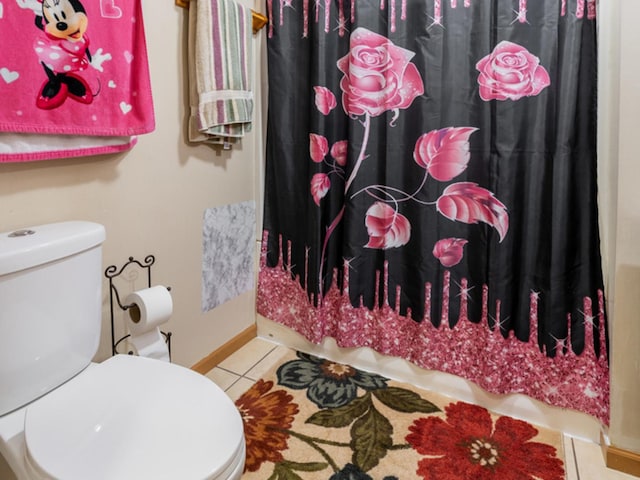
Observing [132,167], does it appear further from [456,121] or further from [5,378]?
[456,121]

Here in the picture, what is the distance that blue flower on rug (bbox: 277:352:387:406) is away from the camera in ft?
5.47

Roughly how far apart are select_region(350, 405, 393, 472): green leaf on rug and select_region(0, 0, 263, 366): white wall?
0.78m

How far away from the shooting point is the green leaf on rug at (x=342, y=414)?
151 centimetres

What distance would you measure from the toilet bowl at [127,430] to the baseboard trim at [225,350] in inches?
30.2

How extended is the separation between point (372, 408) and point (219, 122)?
4.25ft

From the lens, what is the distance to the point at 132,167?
1385 millimetres

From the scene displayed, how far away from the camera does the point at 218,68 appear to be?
1.53 m

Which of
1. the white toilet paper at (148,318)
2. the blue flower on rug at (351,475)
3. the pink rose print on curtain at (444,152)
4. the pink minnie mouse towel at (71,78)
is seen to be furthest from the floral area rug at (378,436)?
the pink minnie mouse towel at (71,78)

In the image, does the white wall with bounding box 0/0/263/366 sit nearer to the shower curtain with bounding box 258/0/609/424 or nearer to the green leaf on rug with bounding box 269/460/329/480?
the shower curtain with bounding box 258/0/609/424

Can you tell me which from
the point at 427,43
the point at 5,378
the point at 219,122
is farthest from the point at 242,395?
the point at 427,43

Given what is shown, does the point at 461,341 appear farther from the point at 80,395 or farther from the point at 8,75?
the point at 8,75

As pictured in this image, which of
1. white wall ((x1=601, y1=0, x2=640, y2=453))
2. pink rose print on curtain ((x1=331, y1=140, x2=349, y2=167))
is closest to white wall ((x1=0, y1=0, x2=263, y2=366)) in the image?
pink rose print on curtain ((x1=331, y1=140, x2=349, y2=167))

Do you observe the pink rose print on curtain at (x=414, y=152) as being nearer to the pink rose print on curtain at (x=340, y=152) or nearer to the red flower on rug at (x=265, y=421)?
the pink rose print on curtain at (x=340, y=152)

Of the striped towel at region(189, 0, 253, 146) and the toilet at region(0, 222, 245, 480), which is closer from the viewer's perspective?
the toilet at region(0, 222, 245, 480)
